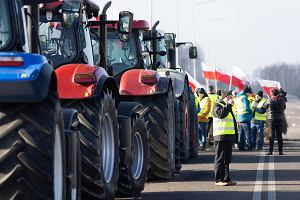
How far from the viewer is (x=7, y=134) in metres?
6.98

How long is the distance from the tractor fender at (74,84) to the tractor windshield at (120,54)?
4623mm

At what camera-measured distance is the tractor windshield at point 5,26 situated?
7.93m

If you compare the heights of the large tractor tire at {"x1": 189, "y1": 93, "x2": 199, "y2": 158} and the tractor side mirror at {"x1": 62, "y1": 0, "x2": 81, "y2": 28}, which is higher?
the tractor side mirror at {"x1": 62, "y1": 0, "x2": 81, "y2": 28}

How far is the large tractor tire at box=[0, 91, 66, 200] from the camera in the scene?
6938 millimetres

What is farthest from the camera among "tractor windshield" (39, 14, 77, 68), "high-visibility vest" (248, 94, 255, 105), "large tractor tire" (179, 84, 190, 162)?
"high-visibility vest" (248, 94, 255, 105)

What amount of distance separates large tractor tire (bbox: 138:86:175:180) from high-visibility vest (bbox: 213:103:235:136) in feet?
3.39

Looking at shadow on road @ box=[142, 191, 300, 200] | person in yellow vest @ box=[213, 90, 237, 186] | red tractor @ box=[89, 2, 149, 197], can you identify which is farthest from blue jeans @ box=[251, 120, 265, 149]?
red tractor @ box=[89, 2, 149, 197]

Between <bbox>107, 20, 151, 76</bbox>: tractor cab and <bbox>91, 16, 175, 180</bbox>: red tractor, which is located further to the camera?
<bbox>107, 20, 151, 76</bbox>: tractor cab

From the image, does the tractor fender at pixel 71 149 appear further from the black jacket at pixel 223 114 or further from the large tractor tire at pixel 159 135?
the black jacket at pixel 223 114

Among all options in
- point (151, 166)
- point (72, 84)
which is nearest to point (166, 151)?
point (151, 166)

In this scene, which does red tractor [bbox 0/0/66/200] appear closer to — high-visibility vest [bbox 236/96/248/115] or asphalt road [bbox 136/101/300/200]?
asphalt road [bbox 136/101/300/200]

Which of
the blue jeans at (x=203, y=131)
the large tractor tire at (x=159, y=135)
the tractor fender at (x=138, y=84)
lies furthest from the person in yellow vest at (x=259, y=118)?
the tractor fender at (x=138, y=84)

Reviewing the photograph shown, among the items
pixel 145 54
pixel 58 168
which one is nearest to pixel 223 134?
pixel 145 54

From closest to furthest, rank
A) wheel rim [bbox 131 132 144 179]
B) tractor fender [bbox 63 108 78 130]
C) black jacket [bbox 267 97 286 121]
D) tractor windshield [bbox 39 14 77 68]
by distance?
tractor fender [bbox 63 108 78 130] < tractor windshield [bbox 39 14 77 68] < wheel rim [bbox 131 132 144 179] < black jacket [bbox 267 97 286 121]
